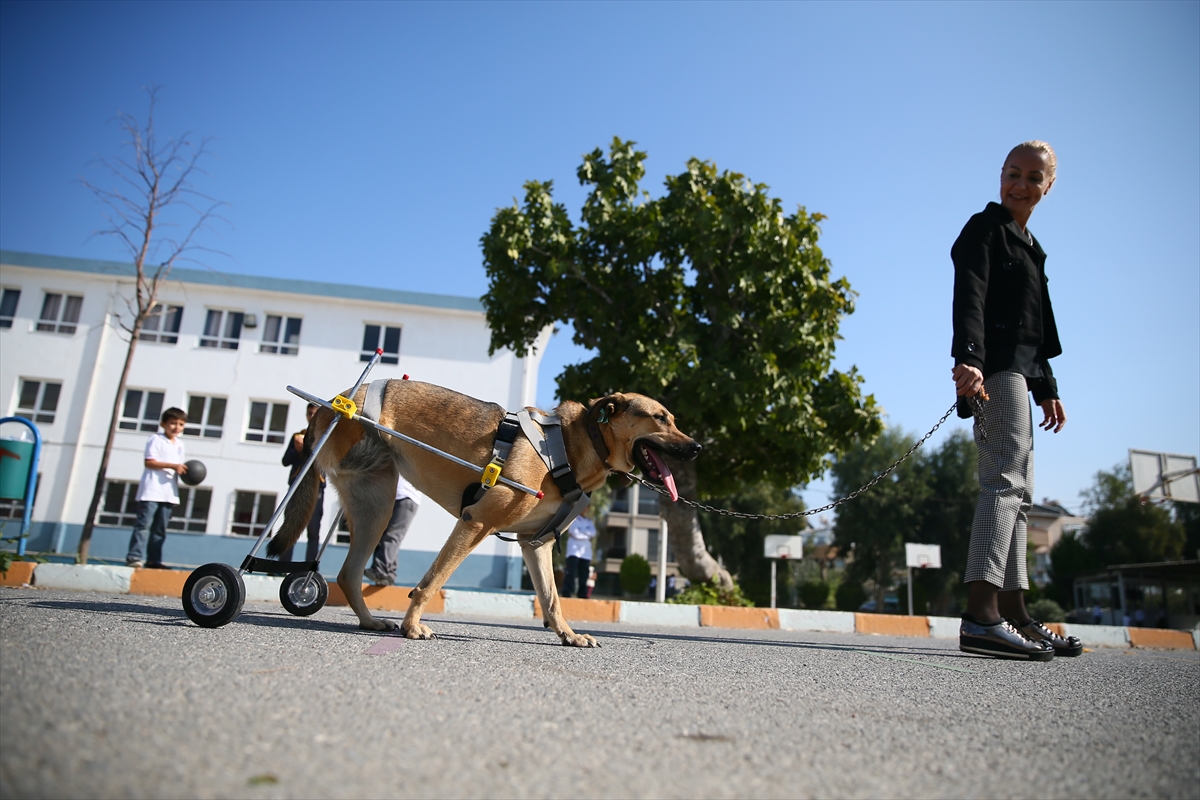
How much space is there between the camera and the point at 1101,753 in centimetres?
191

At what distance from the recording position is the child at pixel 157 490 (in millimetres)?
8336

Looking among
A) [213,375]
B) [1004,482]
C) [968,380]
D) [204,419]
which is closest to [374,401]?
[968,380]

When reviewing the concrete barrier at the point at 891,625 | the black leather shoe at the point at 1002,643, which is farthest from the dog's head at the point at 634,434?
the concrete barrier at the point at 891,625

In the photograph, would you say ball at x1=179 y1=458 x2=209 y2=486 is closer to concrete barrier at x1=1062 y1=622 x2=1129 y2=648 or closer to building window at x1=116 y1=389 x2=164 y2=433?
concrete barrier at x1=1062 y1=622 x2=1129 y2=648

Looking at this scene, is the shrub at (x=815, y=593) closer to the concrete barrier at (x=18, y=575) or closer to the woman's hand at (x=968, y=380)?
the woman's hand at (x=968, y=380)

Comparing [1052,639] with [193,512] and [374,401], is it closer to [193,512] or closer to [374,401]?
[374,401]

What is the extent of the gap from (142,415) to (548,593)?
26945mm

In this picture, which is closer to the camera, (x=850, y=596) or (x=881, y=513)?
(x=881, y=513)

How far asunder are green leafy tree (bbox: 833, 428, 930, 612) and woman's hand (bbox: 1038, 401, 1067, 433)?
3486 centimetres

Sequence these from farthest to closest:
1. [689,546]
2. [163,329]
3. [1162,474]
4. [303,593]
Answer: [163,329]
[1162,474]
[689,546]
[303,593]

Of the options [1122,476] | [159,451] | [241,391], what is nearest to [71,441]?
[241,391]

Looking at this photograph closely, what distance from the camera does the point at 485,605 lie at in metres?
8.05

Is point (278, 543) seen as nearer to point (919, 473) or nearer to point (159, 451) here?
point (159, 451)

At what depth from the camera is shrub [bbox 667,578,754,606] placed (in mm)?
11914
